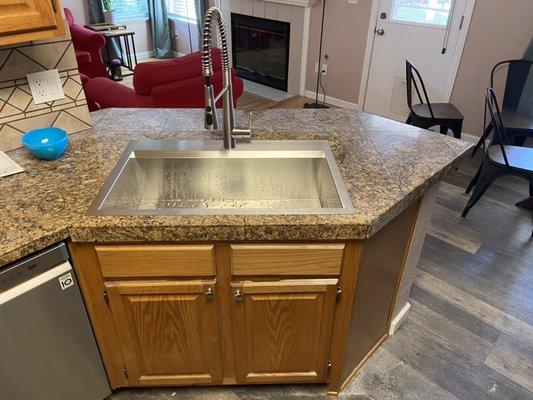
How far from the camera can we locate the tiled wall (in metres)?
1.42

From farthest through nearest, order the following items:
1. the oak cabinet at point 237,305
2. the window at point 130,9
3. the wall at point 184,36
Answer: the wall at point 184,36
the window at point 130,9
the oak cabinet at point 237,305

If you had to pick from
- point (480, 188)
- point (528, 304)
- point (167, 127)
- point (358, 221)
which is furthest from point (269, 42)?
point (358, 221)

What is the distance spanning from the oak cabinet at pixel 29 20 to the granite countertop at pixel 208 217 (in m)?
0.44

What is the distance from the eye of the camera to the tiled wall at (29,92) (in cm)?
142

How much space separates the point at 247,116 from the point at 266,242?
854 mm

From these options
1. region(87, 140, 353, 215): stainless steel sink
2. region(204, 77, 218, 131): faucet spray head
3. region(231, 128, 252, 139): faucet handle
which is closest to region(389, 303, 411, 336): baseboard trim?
region(87, 140, 353, 215): stainless steel sink

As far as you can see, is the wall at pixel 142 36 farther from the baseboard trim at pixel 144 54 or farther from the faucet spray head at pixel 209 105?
the faucet spray head at pixel 209 105

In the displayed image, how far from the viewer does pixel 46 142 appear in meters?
1.41

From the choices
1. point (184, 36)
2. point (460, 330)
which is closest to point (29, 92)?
point (460, 330)

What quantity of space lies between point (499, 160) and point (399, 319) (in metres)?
1.33

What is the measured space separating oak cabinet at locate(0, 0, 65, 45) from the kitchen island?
44 cm

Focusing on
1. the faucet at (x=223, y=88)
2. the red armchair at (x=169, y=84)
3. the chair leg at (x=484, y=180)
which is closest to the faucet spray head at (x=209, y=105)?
the faucet at (x=223, y=88)

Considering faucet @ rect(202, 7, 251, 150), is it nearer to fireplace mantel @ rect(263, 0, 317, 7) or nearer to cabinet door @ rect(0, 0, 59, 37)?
cabinet door @ rect(0, 0, 59, 37)

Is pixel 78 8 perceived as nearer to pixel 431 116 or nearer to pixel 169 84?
pixel 169 84
